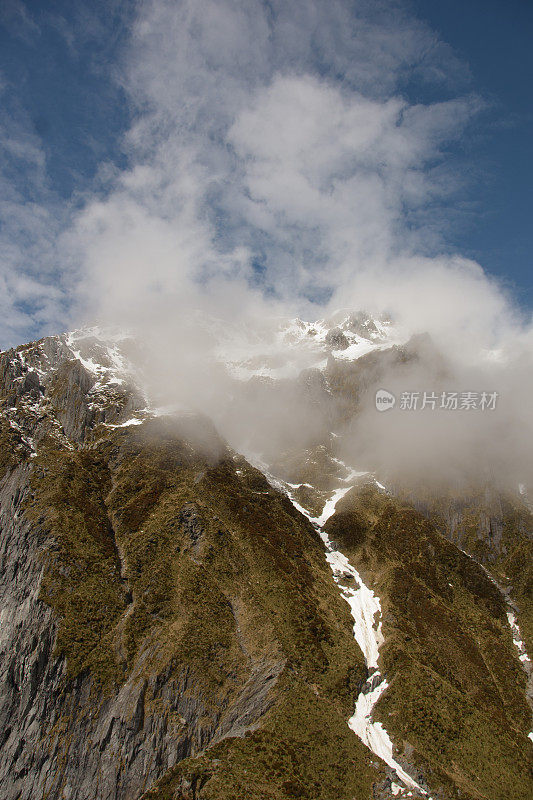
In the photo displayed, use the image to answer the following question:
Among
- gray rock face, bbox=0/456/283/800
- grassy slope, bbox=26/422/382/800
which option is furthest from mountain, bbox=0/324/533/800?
grassy slope, bbox=26/422/382/800

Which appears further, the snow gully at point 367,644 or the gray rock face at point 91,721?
the snow gully at point 367,644

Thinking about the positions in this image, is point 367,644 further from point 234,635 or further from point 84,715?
point 84,715

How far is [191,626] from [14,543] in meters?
48.8

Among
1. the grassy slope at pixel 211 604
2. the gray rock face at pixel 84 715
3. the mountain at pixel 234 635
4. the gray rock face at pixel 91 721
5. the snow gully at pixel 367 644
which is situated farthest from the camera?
the snow gully at pixel 367 644

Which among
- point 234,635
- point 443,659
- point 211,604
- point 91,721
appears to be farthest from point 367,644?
point 91,721

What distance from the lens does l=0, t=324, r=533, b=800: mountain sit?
69.6 meters

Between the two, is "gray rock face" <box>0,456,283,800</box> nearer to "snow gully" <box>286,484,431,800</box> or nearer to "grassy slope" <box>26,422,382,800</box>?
"grassy slope" <box>26,422,382,800</box>

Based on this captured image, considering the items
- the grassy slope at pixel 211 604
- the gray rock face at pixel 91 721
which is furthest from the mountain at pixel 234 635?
the grassy slope at pixel 211 604

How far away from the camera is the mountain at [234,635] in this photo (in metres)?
69.6

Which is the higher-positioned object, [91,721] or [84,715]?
[84,715]

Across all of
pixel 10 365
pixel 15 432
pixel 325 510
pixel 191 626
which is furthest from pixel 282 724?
pixel 10 365

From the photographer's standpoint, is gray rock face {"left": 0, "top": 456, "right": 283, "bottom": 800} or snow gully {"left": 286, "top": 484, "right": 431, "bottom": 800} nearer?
gray rock face {"left": 0, "top": 456, "right": 283, "bottom": 800}

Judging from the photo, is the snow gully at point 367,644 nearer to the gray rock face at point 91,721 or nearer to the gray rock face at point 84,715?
the gray rock face at point 84,715

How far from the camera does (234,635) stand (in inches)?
3479
